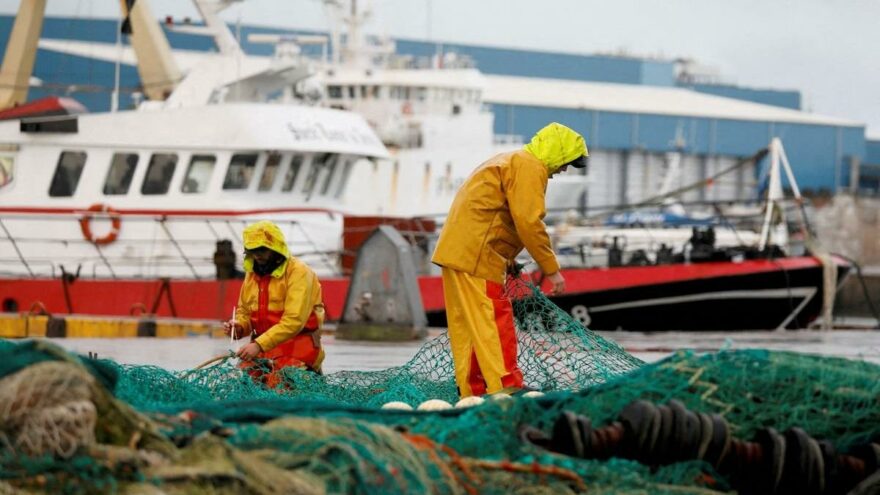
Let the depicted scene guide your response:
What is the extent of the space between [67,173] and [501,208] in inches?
570

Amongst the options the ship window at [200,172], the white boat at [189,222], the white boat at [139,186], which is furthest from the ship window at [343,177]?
the ship window at [200,172]

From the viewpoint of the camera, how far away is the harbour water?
40.3ft

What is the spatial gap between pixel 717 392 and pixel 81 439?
6.70 feet

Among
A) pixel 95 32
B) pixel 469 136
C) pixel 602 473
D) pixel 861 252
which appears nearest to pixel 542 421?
pixel 602 473

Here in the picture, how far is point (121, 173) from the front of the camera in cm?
2134

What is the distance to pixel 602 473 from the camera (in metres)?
5.02

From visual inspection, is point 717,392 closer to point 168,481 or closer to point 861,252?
point 168,481

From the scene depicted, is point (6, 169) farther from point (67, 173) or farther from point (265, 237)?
point (265, 237)

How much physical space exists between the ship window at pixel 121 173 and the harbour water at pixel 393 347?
214 inches

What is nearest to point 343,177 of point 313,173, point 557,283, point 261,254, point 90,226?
point 313,173

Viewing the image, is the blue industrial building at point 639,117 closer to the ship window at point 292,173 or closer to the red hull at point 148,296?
the ship window at point 292,173

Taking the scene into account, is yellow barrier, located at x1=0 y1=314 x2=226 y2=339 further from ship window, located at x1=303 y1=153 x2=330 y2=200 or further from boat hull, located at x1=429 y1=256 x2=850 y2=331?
ship window, located at x1=303 y1=153 x2=330 y2=200

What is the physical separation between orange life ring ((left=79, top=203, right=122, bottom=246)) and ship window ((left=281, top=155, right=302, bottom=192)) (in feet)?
7.07

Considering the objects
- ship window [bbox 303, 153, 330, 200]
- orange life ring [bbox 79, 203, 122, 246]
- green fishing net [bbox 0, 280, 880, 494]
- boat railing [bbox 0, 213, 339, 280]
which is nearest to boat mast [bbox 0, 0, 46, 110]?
boat railing [bbox 0, 213, 339, 280]
